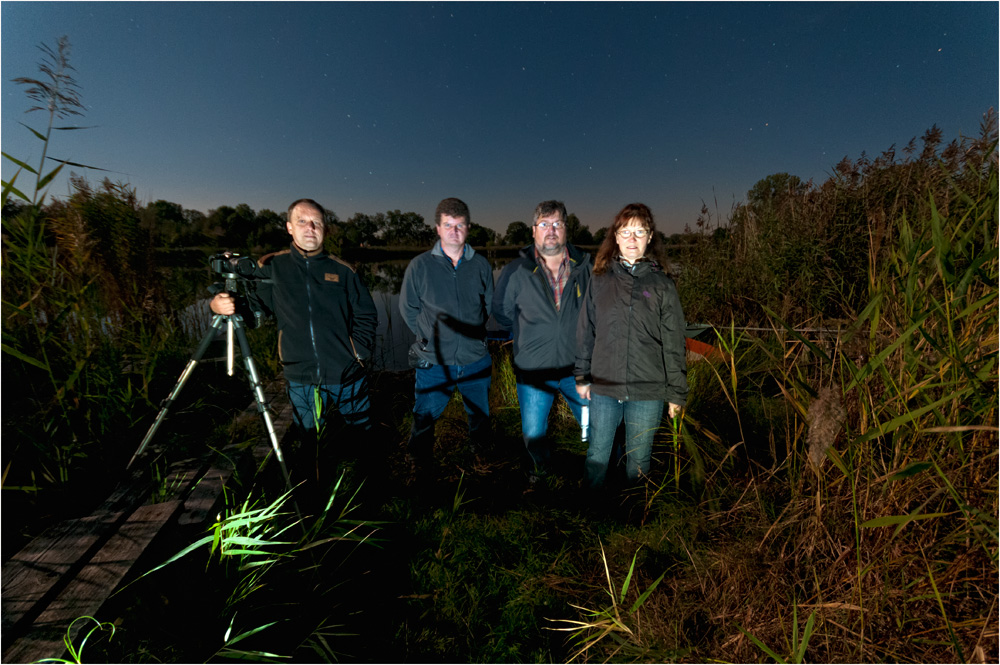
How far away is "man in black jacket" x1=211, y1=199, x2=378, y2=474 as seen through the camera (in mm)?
2541

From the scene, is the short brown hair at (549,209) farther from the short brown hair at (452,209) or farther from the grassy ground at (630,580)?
the grassy ground at (630,580)

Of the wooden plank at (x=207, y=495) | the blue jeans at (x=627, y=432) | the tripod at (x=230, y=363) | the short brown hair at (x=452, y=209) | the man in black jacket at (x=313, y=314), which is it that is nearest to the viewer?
the wooden plank at (x=207, y=495)

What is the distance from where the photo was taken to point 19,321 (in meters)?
1.99

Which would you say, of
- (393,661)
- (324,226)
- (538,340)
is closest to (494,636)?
(393,661)

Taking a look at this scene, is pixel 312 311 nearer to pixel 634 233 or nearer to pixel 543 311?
pixel 543 311

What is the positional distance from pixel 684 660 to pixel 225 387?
4597 millimetres

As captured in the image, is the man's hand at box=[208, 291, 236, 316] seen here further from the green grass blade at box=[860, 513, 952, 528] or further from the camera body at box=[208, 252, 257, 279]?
the green grass blade at box=[860, 513, 952, 528]

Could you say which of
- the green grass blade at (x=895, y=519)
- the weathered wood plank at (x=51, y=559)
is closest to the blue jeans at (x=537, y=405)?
the green grass blade at (x=895, y=519)

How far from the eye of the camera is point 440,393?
116 inches

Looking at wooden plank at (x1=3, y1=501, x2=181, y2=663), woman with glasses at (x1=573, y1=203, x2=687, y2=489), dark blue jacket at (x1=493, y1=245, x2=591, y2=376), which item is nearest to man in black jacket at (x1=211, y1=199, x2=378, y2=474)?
wooden plank at (x1=3, y1=501, x2=181, y2=663)

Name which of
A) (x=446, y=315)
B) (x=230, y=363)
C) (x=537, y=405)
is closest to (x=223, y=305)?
(x=230, y=363)

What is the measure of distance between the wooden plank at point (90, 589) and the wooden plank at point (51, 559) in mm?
39

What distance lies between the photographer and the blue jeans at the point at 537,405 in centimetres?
269

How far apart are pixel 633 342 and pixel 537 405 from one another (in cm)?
91
